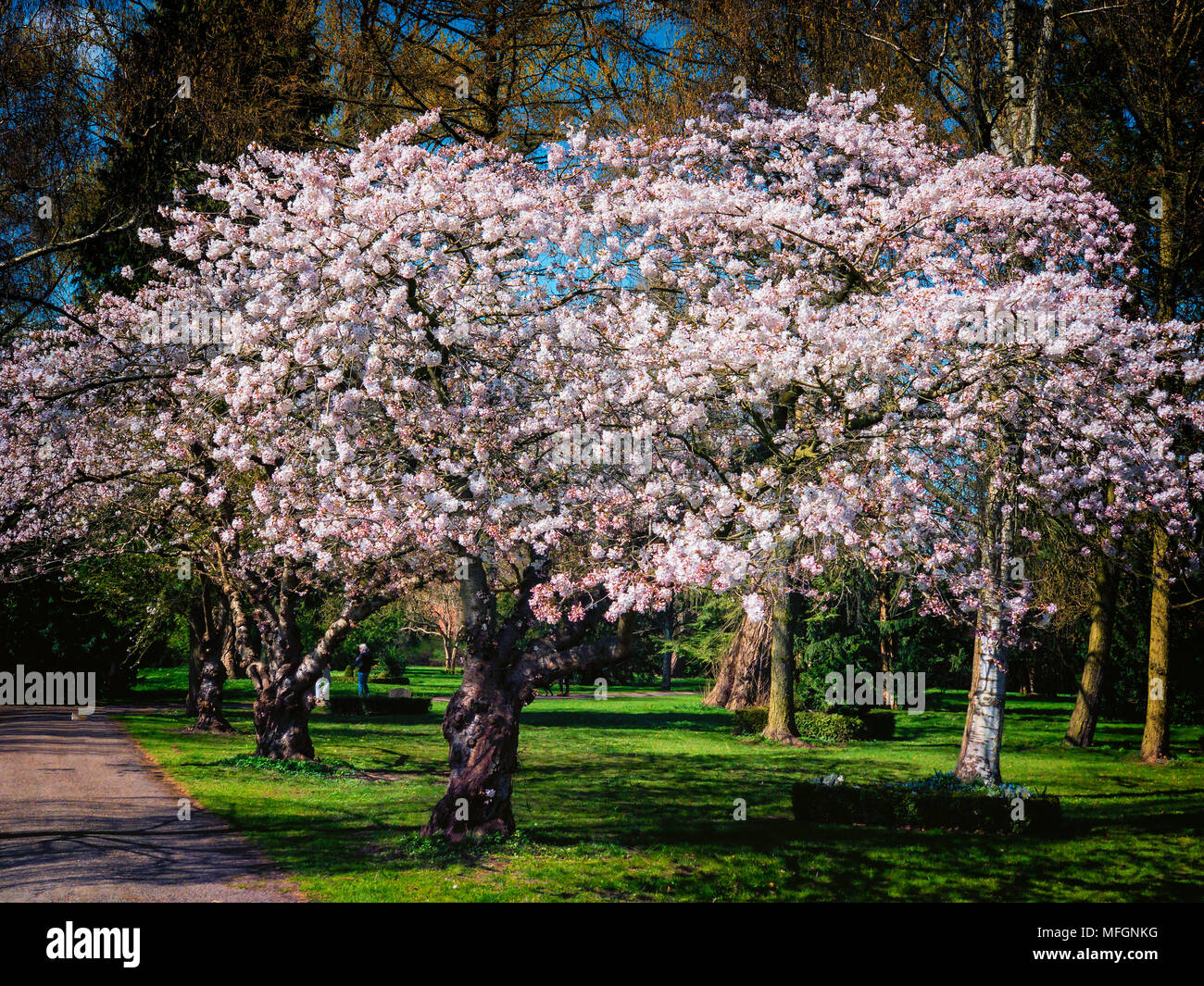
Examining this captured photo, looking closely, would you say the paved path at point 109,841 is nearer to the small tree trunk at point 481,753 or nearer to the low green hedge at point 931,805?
the small tree trunk at point 481,753

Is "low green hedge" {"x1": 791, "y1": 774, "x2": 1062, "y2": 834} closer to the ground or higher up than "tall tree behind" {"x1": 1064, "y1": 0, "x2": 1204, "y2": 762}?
closer to the ground

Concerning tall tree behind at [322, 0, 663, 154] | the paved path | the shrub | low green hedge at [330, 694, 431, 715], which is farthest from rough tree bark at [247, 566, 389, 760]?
the shrub

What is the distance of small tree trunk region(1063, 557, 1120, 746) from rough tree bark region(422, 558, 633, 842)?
51.1 ft

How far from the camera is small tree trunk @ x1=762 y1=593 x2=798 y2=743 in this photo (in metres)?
23.2

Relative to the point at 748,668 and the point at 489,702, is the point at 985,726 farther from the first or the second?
the point at 748,668

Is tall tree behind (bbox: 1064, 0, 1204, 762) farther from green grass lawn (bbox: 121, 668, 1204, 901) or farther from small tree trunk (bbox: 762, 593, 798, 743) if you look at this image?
small tree trunk (bbox: 762, 593, 798, 743)

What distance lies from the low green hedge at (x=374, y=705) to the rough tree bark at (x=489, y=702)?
59.9ft

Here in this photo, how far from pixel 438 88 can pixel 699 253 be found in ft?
22.2

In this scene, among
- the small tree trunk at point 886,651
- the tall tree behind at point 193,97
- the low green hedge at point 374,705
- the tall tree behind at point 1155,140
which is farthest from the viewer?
the small tree trunk at point 886,651

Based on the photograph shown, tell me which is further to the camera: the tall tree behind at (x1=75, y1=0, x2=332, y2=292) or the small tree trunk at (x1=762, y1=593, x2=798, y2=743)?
the small tree trunk at (x1=762, y1=593, x2=798, y2=743)

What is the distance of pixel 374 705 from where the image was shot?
27984 mm

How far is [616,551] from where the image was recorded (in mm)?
8828

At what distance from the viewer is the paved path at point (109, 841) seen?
26.9 ft

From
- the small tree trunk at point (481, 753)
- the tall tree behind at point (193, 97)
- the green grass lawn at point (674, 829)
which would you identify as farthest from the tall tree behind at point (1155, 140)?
the tall tree behind at point (193, 97)
